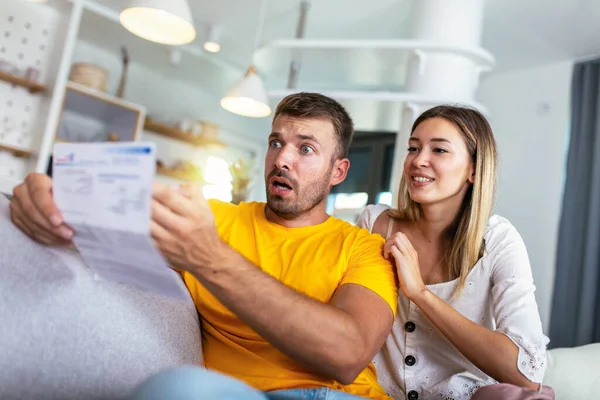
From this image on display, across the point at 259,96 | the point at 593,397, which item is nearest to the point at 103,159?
the point at 593,397

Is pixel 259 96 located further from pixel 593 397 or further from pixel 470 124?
pixel 593 397

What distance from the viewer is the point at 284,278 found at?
1.26m

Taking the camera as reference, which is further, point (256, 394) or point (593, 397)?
point (593, 397)

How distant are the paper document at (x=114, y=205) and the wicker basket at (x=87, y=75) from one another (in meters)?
4.23

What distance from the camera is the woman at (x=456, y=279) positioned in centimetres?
137

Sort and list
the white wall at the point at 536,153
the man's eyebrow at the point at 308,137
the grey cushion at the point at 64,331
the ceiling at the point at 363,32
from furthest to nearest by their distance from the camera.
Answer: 1. the white wall at the point at 536,153
2. the ceiling at the point at 363,32
3. the man's eyebrow at the point at 308,137
4. the grey cushion at the point at 64,331

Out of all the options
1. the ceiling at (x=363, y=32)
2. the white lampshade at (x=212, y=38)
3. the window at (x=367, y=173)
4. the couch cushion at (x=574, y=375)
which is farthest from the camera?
the window at (x=367, y=173)

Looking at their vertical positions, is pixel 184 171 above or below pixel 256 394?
above

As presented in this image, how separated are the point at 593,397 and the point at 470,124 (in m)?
1.02

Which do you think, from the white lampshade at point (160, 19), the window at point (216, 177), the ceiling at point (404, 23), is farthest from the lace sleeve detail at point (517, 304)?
the window at point (216, 177)

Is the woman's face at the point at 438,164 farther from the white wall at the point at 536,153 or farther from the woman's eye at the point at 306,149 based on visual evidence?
the white wall at the point at 536,153

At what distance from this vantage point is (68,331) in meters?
0.91

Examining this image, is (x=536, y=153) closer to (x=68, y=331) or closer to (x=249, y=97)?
(x=249, y=97)

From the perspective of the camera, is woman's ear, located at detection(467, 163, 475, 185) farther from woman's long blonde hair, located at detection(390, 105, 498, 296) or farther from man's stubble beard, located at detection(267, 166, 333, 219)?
man's stubble beard, located at detection(267, 166, 333, 219)
